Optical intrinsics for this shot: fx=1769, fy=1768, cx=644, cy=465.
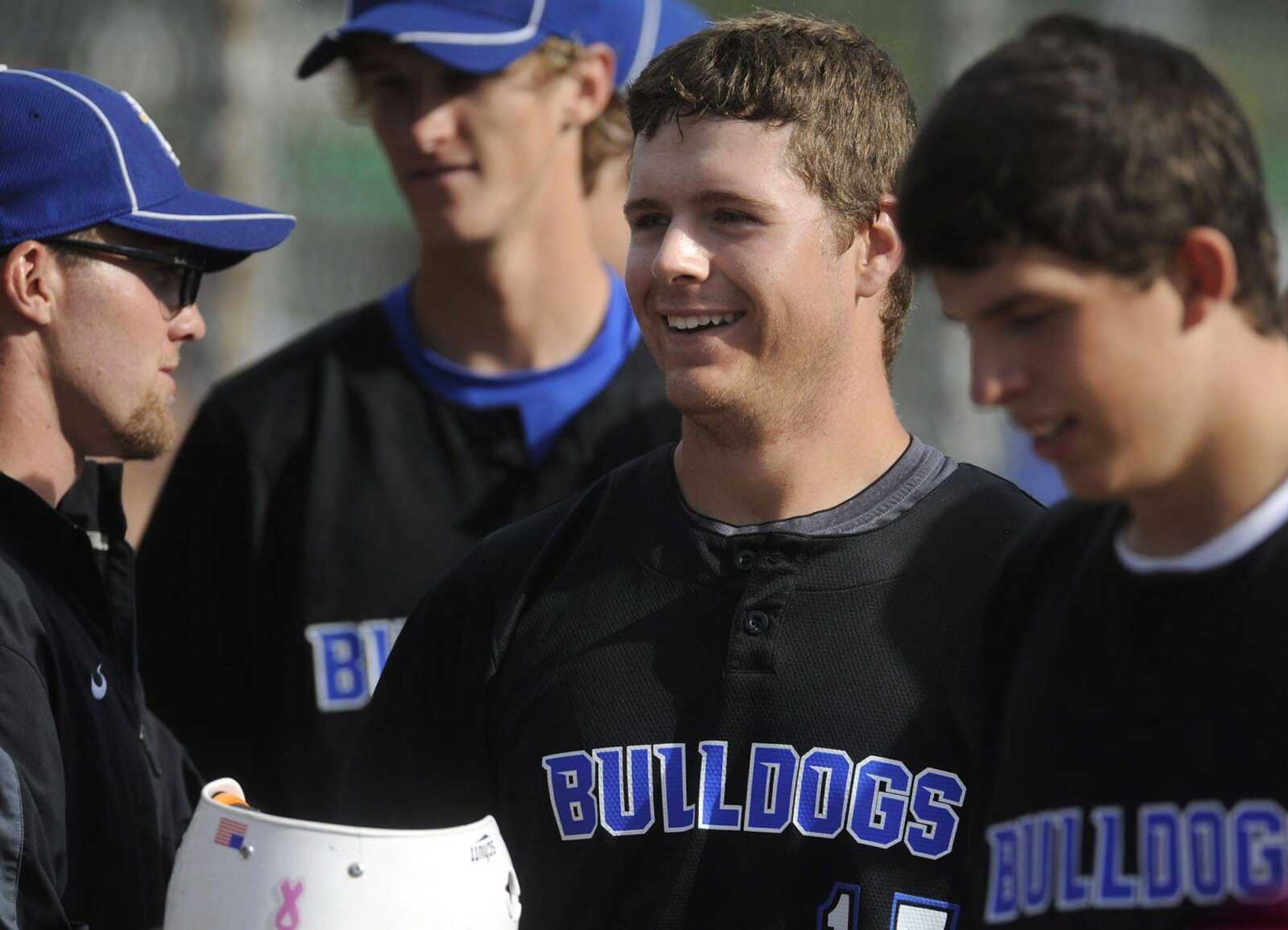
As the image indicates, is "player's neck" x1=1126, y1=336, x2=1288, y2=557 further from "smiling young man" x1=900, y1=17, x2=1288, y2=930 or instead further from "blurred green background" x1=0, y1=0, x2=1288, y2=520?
"blurred green background" x1=0, y1=0, x2=1288, y2=520

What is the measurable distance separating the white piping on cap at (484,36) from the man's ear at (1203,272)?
2.60m

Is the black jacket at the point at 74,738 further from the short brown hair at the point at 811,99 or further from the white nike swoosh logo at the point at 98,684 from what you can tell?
Answer: the short brown hair at the point at 811,99

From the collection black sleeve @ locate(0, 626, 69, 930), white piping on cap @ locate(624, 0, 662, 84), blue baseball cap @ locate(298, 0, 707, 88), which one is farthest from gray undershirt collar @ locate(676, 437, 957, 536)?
white piping on cap @ locate(624, 0, 662, 84)

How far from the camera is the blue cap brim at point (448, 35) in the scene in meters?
4.06

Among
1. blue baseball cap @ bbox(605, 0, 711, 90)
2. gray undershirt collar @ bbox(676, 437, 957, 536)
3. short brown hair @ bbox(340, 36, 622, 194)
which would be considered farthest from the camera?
blue baseball cap @ bbox(605, 0, 711, 90)

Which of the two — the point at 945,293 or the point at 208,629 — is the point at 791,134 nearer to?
the point at 945,293

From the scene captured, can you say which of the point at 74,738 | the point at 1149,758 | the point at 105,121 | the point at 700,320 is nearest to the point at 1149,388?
the point at 1149,758

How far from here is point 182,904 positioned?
88.2 inches

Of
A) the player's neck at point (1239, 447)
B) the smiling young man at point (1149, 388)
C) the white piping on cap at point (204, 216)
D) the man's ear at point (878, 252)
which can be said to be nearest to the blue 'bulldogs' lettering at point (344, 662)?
A: the white piping on cap at point (204, 216)

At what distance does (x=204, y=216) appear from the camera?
338 cm

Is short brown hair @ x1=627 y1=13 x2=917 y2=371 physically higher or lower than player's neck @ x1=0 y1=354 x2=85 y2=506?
higher

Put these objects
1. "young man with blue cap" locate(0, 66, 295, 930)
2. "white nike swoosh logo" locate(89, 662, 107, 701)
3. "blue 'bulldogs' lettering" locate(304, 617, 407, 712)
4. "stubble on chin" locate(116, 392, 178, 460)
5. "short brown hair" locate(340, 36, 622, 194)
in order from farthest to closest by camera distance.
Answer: "short brown hair" locate(340, 36, 622, 194) < "blue 'bulldogs' lettering" locate(304, 617, 407, 712) < "stubble on chin" locate(116, 392, 178, 460) < "white nike swoosh logo" locate(89, 662, 107, 701) < "young man with blue cap" locate(0, 66, 295, 930)

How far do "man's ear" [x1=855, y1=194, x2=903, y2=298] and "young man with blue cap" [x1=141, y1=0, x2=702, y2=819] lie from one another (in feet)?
3.87

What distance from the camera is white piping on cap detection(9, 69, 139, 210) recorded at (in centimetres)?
327
